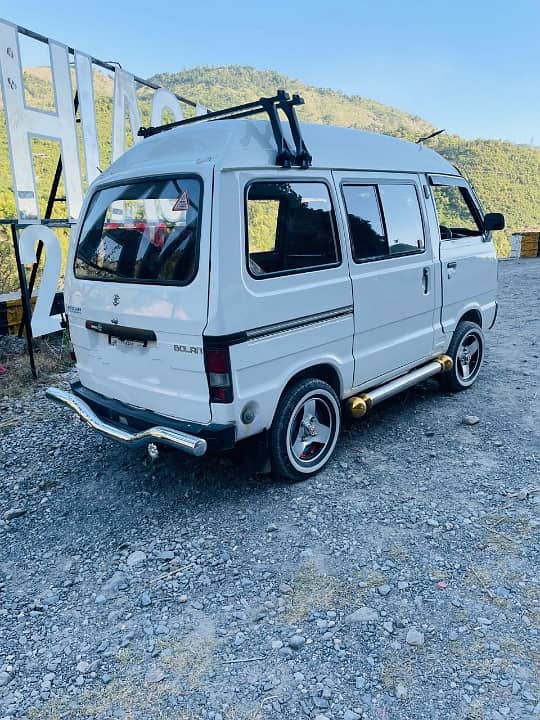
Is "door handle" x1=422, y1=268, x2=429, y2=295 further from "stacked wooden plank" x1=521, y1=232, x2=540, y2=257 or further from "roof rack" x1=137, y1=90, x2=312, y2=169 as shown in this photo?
"stacked wooden plank" x1=521, y1=232, x2=540, y2=257

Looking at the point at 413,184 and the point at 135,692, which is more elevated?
the point at 413,184

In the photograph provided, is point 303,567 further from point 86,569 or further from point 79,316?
point 79,316

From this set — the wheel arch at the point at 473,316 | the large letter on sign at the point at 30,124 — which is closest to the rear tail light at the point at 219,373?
the wheel arch at the point at 473,316

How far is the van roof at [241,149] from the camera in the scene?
3.07 meters

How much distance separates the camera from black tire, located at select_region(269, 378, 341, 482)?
3461 millimetres

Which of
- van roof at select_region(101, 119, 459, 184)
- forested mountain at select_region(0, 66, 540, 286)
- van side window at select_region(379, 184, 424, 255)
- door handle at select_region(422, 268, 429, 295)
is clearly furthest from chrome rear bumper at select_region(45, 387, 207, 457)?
forested mountain at select_region(0, 66, 540, 286)

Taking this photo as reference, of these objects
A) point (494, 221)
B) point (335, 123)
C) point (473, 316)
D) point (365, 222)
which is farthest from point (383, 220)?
point (335, 123)

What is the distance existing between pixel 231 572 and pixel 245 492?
0.79 metres

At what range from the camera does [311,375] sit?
3744 millimetres

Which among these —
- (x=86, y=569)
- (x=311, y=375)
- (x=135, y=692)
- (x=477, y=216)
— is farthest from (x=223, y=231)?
(x=477, y=216)

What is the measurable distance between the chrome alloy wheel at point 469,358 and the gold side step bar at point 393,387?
1.20ft

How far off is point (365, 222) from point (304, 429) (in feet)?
5.38

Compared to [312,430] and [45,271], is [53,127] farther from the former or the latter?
[312,430]

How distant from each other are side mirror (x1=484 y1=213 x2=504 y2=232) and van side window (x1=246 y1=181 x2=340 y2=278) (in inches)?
100
